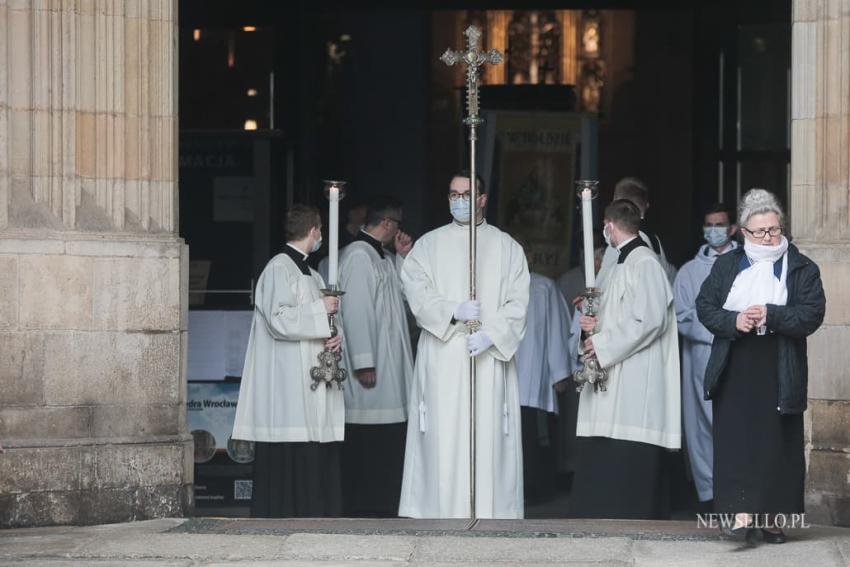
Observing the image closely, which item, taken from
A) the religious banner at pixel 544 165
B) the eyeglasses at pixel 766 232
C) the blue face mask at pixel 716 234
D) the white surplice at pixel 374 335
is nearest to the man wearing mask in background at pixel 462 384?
the white surplice at pixel 374 335

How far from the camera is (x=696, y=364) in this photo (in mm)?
12500

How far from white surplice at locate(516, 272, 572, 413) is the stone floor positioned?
302 centimetres

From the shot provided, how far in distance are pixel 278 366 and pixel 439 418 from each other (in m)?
1.04

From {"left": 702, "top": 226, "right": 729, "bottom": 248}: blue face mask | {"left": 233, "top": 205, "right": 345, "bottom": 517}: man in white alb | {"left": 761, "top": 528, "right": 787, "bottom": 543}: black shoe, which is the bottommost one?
{"left": 761, "top": 528, "right": 787, "bottom": 543}: black shoe

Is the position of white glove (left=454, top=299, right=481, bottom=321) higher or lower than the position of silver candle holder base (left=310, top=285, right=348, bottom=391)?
higher

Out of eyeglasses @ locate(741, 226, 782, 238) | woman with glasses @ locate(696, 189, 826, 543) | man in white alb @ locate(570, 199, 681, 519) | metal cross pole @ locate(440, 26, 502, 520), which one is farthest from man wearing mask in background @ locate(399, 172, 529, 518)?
eyeglasses @ locate(741, 226, 782, 238)

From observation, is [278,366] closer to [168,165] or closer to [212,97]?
[168,165]

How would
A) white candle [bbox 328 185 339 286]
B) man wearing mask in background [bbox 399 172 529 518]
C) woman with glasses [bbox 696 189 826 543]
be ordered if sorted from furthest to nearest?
man wearing mask in background [bbox 399 172 529 518] → white candle [bbox 328 185 339 286] → woman with glasses [bbox 696 189 826 543]

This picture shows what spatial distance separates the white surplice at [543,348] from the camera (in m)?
13.4

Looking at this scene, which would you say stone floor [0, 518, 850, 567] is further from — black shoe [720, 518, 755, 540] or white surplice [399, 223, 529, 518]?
white surplice [399, 223, 529, 518]

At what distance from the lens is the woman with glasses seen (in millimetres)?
9062

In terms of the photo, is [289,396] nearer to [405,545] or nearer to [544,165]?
[405,545]

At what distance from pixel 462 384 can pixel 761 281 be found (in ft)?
8.18

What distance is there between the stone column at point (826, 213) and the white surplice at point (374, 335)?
10.2ft
